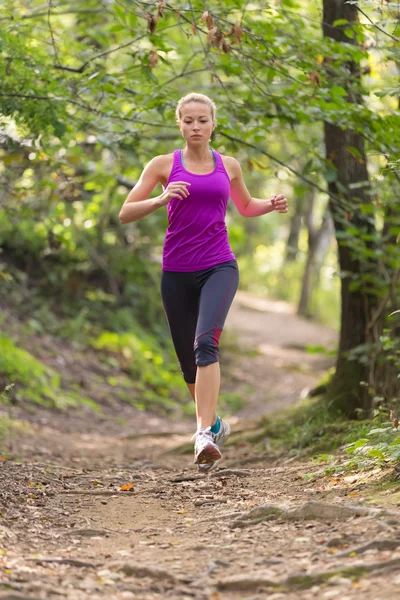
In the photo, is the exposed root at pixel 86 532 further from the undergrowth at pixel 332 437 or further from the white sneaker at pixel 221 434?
the undergrowth at pixel 332 437

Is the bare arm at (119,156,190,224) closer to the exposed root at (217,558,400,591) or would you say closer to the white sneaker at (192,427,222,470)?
the white sneaker at (192,427,222,470)

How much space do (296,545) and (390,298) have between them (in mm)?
3796

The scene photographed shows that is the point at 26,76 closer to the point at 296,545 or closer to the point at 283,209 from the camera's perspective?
the point at 283,209

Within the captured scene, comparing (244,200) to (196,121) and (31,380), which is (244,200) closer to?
(196,121)

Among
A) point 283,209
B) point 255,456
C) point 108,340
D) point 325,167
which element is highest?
point 325,167

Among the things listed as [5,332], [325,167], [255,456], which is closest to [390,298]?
[325,167]

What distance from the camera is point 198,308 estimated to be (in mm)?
5012

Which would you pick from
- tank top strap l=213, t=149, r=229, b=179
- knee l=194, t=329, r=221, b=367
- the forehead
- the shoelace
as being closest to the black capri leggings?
knee l=194, t=329, r=221, b=367

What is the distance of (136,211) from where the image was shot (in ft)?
15.5

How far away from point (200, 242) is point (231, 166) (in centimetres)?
61

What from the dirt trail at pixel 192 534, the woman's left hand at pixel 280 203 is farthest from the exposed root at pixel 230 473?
the woman's left hand at pixel 280 203

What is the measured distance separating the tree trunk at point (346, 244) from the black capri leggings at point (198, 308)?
2156 mm

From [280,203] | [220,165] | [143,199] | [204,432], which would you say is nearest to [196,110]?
[220,165]

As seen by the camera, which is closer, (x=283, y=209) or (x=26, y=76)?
(x=283, y=209)
